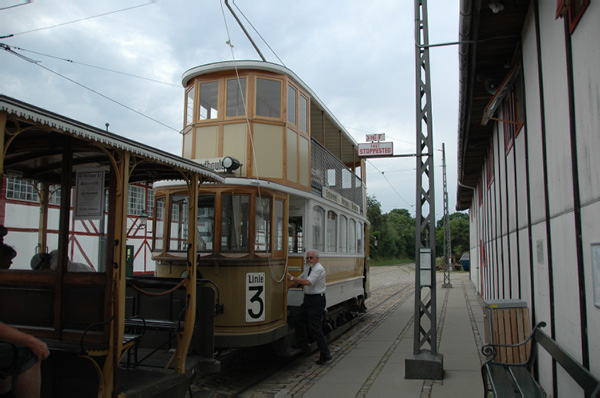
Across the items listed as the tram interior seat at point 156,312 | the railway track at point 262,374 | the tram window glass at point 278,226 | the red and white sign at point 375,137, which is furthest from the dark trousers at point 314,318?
the red and white sign at point 375,137

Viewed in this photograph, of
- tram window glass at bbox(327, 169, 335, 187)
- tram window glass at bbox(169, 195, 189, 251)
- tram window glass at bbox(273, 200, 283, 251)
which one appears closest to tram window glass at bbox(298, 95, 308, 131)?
tram window glass at bbox(327, 169, 335, 187)

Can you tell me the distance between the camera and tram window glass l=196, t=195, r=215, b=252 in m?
7.40

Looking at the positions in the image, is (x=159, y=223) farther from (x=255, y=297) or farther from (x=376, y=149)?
(x=376, y=149)

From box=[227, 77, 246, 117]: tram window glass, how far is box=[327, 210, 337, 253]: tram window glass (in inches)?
120

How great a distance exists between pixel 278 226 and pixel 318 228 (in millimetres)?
1737

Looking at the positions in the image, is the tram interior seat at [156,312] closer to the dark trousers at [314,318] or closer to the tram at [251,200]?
the tram at [251,200]

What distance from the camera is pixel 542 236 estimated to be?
18.6 ft

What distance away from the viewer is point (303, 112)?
30.8ft

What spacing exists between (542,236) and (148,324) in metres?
4.50

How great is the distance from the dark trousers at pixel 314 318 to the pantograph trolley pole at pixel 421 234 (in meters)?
1.71

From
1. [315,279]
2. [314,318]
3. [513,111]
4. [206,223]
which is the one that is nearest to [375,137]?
[513,111]

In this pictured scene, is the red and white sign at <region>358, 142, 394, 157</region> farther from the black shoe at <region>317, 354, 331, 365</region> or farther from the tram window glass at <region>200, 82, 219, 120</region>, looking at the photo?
the black shoe at <region>317, 354, 331, 365</region>

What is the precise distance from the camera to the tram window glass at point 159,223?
7875 millimetres

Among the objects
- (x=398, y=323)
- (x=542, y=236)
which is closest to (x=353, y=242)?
(x=398, y=323)
